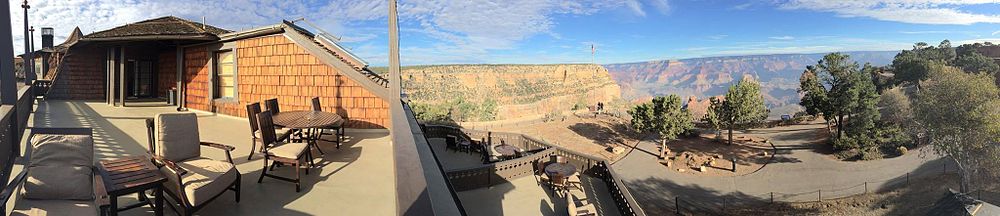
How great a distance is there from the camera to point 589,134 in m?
37.1

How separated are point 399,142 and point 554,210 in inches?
270

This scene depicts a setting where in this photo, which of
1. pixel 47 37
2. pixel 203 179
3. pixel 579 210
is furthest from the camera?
pixel 47 37

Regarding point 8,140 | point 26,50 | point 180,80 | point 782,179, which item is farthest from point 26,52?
point 782,179

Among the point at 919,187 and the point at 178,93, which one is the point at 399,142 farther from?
the point at 919,187

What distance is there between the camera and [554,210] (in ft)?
27.9

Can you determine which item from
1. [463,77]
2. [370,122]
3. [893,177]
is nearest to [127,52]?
[370,122]

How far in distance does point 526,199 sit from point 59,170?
7.39 metres

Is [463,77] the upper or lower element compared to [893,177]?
upper

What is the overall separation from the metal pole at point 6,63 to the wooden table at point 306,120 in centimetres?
223

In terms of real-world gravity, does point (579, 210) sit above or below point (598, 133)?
above

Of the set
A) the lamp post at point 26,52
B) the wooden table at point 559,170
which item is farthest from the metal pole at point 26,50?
the wooden table at point 559,170

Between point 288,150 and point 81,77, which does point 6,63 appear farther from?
point 81,77

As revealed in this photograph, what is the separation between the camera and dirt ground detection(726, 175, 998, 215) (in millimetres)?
16922

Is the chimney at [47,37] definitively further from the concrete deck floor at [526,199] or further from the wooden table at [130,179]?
the wooden table at [130,179]
